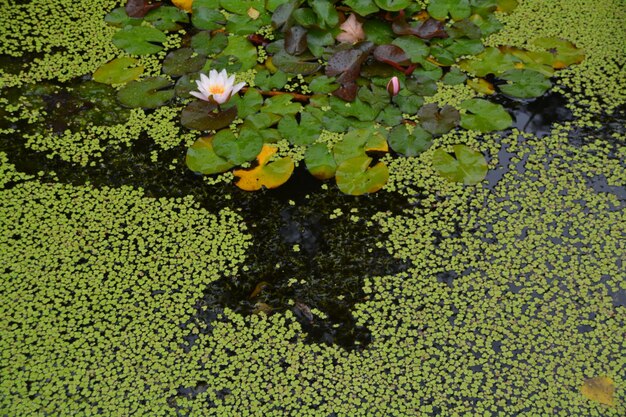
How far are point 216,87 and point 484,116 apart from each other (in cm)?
85

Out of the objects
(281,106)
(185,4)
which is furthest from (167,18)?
(281,106)

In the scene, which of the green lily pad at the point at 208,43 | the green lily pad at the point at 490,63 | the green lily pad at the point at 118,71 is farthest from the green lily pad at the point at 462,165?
the green lily pad at the point at 118,71

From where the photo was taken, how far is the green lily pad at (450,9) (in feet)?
8.02

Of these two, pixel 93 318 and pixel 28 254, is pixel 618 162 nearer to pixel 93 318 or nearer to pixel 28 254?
pixel 93 318

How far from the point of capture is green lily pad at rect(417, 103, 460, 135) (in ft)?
7.03

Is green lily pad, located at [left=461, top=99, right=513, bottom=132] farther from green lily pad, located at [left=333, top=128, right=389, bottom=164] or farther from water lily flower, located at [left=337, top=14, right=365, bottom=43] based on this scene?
water lily flower, located at [left=337, top=14, right=365, bottom=43]

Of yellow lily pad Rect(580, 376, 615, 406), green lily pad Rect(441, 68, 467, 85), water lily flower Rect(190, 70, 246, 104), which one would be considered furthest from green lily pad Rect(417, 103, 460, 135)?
yellow lily pad Rect(580, 376, 615, 406)

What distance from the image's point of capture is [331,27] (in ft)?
7.59

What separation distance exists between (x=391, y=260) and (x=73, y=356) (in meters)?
Answer: 0.85

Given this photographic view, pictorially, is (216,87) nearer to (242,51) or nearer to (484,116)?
(242,51)

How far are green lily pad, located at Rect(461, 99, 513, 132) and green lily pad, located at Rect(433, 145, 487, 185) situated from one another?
0.38 ft

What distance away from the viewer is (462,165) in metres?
2.06

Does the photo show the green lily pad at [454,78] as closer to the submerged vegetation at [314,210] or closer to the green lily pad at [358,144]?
the submerged vegetation at [314,210]

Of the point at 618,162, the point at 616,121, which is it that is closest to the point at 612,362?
the point at 618,162
